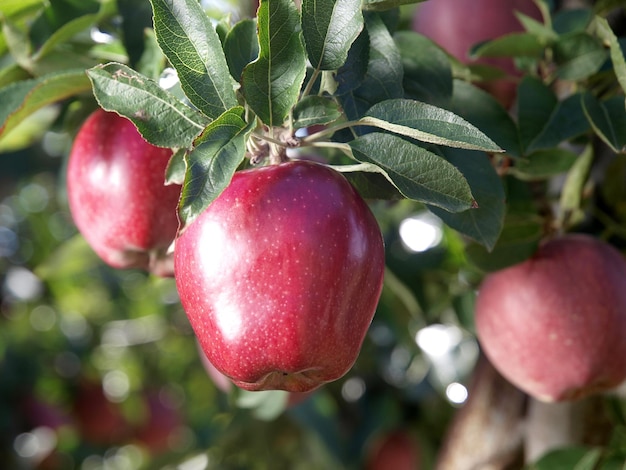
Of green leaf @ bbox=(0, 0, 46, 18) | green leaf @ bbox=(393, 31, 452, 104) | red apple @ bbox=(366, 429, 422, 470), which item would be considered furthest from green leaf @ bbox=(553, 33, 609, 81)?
red apple @ bbox=(366, 429, 422, 470)

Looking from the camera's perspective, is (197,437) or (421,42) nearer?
(421,42)

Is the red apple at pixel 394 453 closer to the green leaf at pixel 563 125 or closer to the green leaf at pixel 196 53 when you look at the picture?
the green leaf at pixel 563 125

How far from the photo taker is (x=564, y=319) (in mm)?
730

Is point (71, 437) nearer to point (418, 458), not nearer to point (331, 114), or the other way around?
point (418, 458)

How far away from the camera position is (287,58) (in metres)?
0.51

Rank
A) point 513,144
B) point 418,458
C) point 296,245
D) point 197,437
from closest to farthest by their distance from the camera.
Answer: point 296,245, point 513,144, point 418,458, point 197,437

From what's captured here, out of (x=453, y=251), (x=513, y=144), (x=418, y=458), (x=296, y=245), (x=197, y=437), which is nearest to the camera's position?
(x=296, y=245)

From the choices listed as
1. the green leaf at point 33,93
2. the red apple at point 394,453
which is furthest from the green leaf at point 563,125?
the red apple at point 394,453

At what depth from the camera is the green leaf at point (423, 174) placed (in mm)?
497

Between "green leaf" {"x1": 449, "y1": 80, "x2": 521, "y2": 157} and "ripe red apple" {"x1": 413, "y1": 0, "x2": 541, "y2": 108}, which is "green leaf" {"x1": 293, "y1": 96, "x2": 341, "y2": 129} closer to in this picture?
"green leaf" {"x1": 449, "y1": 80, "x2": 521, "y2": 157}

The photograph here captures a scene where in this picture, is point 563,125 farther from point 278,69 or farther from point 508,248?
point 278,69

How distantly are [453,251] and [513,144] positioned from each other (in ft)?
1.81

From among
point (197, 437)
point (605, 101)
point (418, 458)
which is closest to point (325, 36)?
point (605, 101)

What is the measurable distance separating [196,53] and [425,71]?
22 cm
